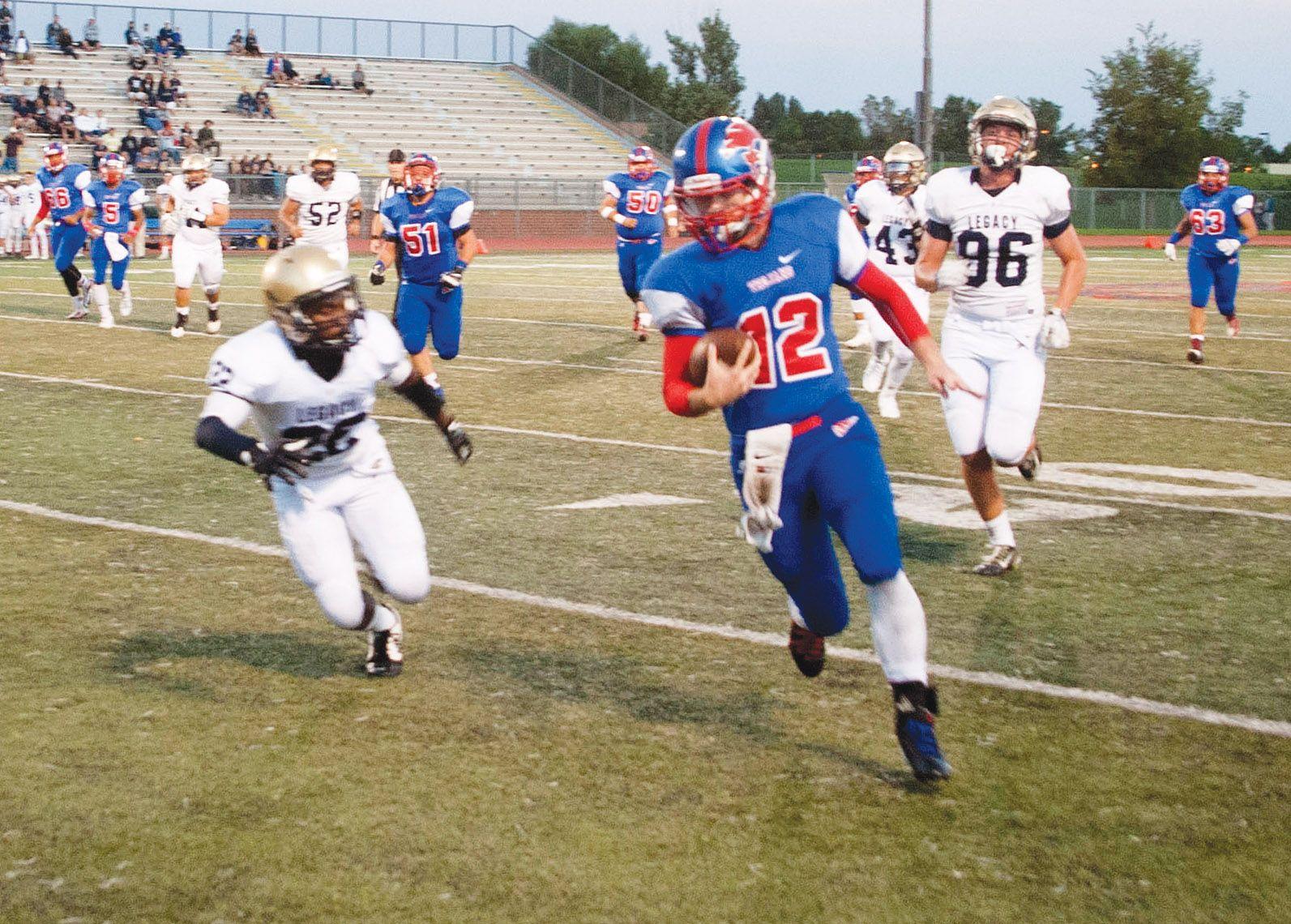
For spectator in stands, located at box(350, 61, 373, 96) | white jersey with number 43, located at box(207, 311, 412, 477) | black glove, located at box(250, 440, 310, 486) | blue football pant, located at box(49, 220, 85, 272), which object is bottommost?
black glove, located at box(250, 440, 310, 486)

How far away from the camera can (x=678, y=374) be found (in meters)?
4.02

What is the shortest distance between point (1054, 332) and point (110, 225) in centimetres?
1310

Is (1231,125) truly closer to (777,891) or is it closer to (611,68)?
(611,68)

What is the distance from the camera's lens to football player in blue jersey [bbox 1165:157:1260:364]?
14211 millimetres

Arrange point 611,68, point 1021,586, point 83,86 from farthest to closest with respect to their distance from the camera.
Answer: point 611,68 < point 83,86 < point 1021,586

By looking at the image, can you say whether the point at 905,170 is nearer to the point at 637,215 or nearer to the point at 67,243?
the point at 637,215

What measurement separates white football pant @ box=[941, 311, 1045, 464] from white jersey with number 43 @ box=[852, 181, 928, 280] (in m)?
4.75

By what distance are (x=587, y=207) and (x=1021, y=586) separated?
35089 mm

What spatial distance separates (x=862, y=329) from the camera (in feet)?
48.5

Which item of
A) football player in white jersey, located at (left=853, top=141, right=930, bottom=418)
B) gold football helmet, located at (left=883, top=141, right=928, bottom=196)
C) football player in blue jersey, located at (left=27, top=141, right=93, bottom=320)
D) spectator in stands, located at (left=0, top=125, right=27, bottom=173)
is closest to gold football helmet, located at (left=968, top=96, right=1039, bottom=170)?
football player in white jersey, located at (left=853, top=141, right=930, bottom=418)

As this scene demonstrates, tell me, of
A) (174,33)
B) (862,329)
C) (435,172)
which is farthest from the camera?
(174,33)

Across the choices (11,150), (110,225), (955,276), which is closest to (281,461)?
(955,276)

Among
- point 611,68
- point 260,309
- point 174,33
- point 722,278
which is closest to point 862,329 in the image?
point 260,309

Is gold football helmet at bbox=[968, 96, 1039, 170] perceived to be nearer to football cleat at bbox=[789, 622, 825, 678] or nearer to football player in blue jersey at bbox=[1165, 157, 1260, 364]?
football cleat at bbox=[789, 622, 825, 678]
